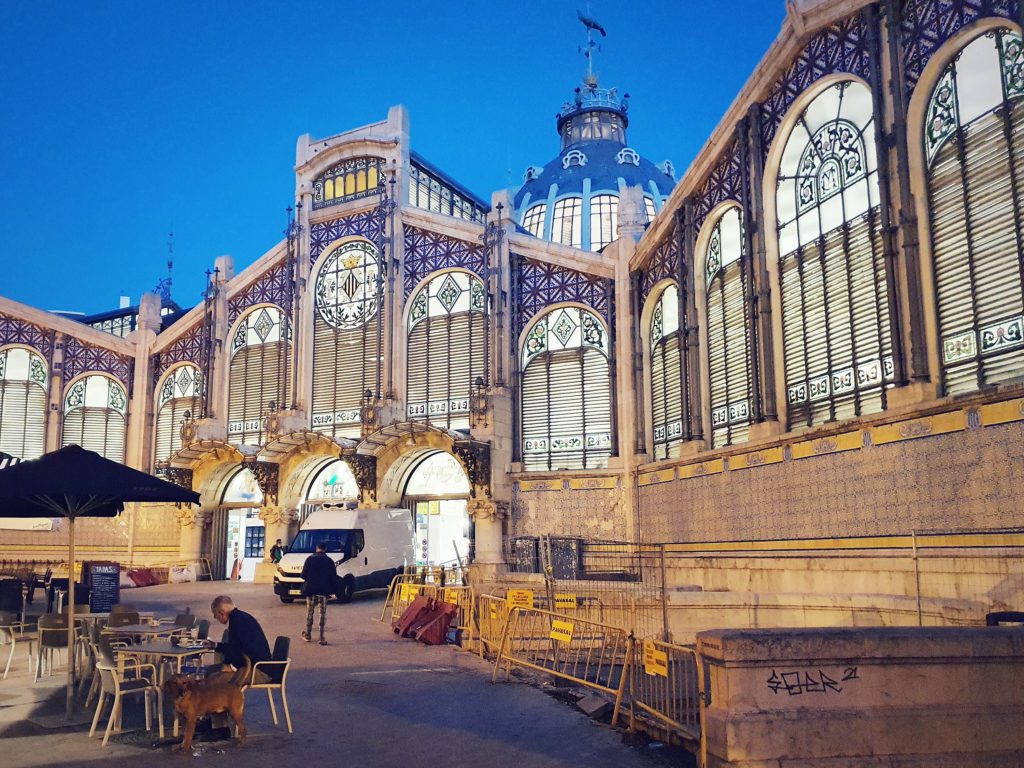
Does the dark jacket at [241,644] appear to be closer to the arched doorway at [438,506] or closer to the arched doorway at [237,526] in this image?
the arched doorway at [438,506]

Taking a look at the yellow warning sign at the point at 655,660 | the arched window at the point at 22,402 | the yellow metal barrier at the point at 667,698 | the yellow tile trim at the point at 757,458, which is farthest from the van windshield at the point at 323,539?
the arched window at the point at 22,402

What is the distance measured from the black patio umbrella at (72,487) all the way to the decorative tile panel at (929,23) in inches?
591

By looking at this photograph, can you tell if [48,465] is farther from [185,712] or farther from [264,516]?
[264,516]

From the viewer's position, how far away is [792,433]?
18.6m

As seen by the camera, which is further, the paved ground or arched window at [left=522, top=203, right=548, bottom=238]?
arched window at [left=522, top=203, right=548, bottom=238]

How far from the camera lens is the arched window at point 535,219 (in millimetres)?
43844

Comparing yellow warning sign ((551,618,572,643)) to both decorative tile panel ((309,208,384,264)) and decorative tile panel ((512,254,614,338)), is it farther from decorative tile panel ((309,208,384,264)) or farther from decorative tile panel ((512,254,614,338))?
decorative tile panel ((309,208,384,264))

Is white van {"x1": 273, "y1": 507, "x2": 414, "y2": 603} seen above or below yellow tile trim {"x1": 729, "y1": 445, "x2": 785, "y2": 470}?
below

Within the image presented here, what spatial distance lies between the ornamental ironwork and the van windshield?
15.2 m

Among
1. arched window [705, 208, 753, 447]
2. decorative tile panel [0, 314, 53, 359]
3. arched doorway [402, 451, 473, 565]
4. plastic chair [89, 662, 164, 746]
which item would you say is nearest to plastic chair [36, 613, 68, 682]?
plastic chair [89, 662, 164, 746]

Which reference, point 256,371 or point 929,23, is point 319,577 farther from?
point 256,371

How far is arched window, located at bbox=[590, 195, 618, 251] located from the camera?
42.1 meters

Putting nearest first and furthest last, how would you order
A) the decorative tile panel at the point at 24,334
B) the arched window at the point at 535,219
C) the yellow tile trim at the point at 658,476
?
the yellow tile trim at the point at 658,476 < the decorative tile panel at the point at 24,334 < the arched window at the point at 535,219

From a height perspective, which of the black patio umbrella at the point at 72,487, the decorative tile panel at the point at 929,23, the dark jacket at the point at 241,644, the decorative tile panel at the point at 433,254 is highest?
the decorative tile panel at the point at 433,254
